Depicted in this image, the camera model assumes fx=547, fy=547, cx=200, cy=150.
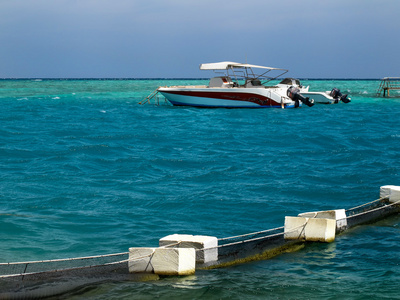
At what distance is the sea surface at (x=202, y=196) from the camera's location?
30.8 feet

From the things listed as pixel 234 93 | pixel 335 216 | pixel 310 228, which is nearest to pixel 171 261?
pixel 310 228

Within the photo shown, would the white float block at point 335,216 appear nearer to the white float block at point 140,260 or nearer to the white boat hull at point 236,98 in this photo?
the white float block at point 140,260

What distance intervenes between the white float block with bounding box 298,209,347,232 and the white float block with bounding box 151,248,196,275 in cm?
390

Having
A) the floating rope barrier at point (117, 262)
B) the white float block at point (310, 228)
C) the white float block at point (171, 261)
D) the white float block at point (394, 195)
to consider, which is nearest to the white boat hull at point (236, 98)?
the white float block at point (394, 195)

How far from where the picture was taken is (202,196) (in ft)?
53.6

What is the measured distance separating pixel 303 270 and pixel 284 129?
25.5 meters

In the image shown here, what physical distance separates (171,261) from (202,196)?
7201 mm

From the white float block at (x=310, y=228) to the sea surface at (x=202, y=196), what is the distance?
0.22 m

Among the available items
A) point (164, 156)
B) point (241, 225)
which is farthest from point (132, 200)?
point (164, 156)

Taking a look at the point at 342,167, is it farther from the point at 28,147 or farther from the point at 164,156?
the point at 28,147

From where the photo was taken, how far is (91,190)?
16938 mm

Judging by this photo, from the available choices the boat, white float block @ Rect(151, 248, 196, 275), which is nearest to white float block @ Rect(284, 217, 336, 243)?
white float block @ Rect(151, 248, 196, 275)

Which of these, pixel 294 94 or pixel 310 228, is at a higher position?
pixel 294 94

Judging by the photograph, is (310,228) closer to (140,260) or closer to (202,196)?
(140,260)
